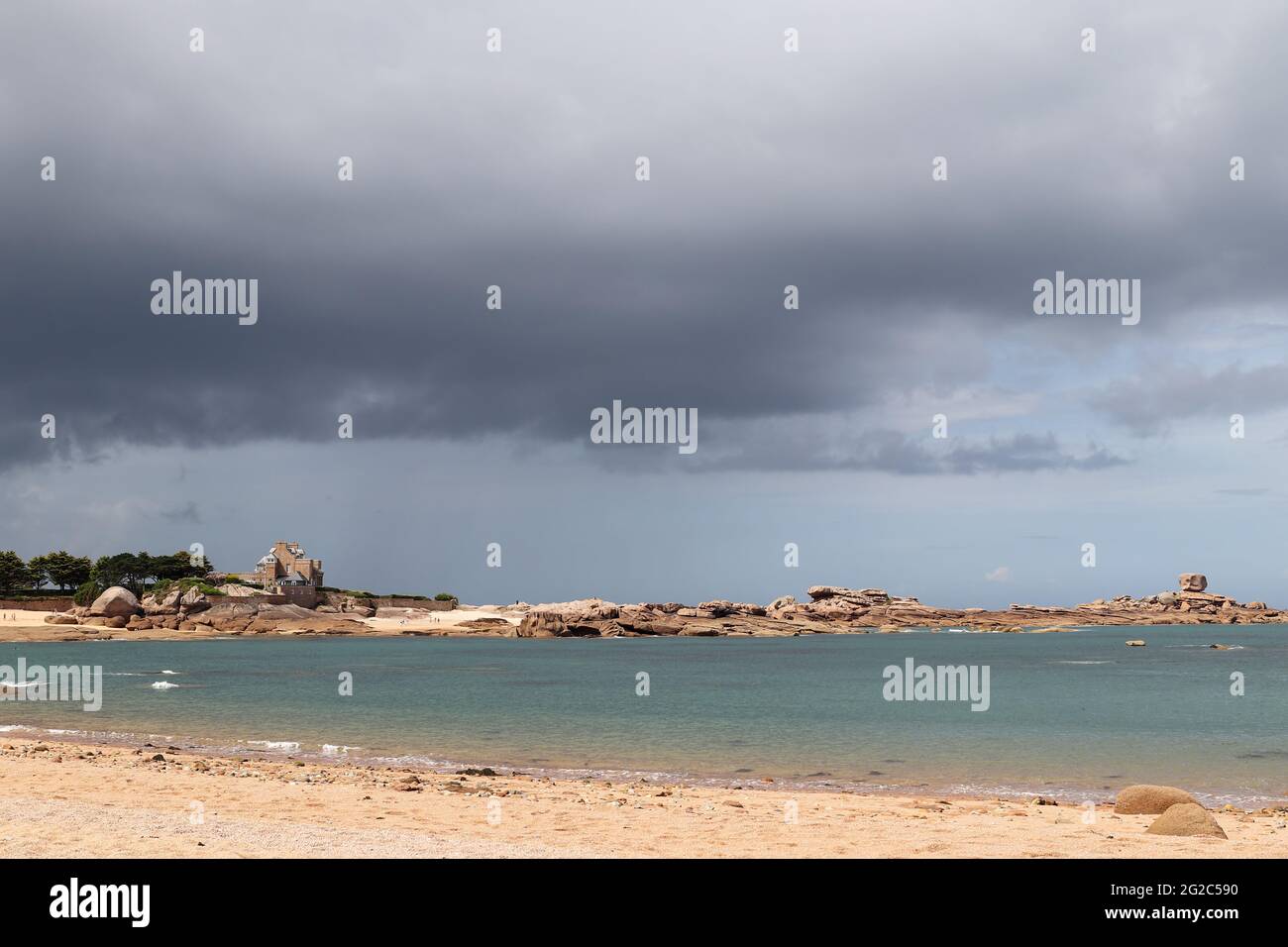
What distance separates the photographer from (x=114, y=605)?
488 feet

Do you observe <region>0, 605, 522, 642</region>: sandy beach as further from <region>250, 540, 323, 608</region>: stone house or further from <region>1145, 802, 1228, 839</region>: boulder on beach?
<region>1145, 802, 1228, 839</region>: boulder on beach

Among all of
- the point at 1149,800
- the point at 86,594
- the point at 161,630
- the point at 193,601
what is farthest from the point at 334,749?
the point at 86,594

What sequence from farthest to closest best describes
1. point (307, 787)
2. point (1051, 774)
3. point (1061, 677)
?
point (1061, 677) < point (1051, 774) < point (307, 787)

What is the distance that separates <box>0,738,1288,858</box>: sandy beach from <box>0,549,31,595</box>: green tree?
17708 centimetres

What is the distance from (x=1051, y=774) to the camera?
2794 centimetres

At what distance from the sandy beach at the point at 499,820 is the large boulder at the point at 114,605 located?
14102 centimetres

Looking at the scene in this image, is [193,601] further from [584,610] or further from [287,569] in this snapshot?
[584,610]

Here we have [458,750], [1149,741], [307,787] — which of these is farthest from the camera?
[1149,741]
